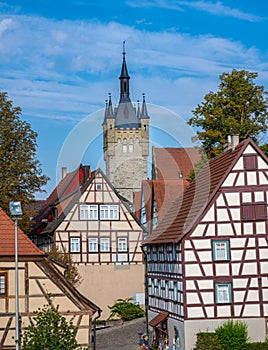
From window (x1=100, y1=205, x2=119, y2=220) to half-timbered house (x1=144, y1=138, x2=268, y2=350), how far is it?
697 inches

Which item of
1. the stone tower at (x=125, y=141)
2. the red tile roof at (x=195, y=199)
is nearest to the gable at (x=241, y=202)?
the red tile roof at (x=195, y=199)

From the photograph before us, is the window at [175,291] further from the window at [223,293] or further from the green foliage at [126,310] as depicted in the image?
the green foliage at [126,310]

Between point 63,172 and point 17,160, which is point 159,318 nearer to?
point 17,160

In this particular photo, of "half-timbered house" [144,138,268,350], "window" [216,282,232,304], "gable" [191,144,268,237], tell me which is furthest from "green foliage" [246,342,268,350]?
"gable" [191,144,268,237]

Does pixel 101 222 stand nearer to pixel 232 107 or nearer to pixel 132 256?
pixel 132 256

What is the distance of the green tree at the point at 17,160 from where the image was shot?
142ft

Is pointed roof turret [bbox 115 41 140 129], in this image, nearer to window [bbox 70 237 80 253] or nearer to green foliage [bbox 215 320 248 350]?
window [bbox 70 237 80 253]

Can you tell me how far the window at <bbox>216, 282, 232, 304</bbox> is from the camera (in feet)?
102

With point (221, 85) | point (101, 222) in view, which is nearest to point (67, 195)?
point (101, 222)

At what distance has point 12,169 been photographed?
1710 inches

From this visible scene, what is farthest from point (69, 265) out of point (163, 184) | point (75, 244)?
point (163, 184)

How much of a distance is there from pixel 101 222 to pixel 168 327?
1723 centimetres

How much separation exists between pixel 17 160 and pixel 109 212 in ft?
29.7

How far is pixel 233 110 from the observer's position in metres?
43.2
